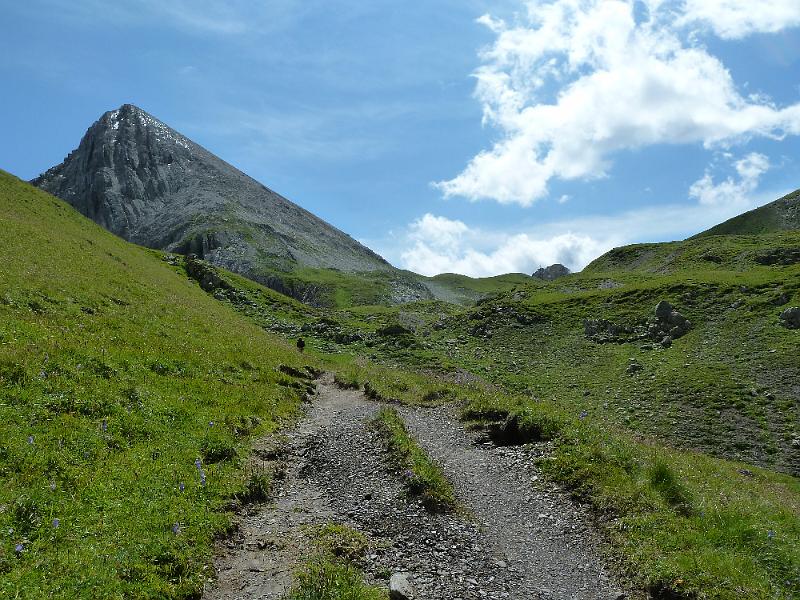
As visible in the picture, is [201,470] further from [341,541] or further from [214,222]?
[214,222]

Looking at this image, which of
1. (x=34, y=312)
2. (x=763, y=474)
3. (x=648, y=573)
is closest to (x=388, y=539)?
(x=648, y=573)

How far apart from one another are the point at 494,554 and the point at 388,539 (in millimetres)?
2535

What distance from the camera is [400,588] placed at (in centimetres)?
998

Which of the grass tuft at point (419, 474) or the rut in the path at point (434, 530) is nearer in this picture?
the rut in the path at point (434, 530)

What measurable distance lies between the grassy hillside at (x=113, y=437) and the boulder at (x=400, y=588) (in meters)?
3.71

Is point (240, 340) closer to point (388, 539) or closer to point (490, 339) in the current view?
point (388, 539)

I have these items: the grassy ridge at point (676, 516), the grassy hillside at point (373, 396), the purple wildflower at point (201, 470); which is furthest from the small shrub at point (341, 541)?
the grassy ridge at point (676, 516)

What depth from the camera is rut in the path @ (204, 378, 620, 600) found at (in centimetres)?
1080

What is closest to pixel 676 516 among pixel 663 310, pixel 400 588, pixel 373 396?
pixel 400 588

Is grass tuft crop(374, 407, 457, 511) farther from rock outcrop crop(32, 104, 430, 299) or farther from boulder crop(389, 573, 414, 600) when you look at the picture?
rock outcrop crop(32, 104, 430, 299)

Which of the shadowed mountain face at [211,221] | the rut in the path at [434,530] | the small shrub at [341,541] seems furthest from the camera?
the shadowed mountain face at [211,221]

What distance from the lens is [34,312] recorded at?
2197 centimetres

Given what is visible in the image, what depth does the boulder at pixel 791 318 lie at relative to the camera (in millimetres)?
37812

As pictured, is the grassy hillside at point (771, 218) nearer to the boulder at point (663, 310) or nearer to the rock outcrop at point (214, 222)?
the boulder at point (663, 310)
